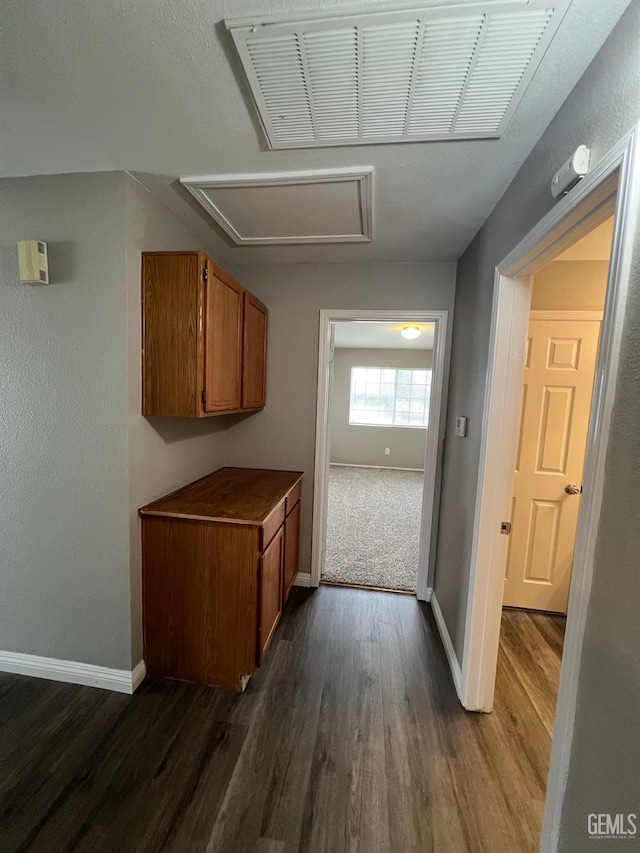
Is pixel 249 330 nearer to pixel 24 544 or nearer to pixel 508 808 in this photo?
pixel 24 544

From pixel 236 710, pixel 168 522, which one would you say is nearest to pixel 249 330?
pixel 168 522

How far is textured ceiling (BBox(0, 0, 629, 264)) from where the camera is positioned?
85 centimetres

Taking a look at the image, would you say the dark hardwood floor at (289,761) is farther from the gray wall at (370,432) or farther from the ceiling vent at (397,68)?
the gray wall at (370,432)

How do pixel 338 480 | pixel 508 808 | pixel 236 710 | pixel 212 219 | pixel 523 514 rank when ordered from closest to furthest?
pixel 508 808 < pixel 236 710 < pixel 212 219 < pixel 523 514 < pixel 338 480

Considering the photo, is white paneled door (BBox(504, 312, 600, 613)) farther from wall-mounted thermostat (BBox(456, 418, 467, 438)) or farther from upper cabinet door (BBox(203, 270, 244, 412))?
upper cabinet door (BBox(203, 270, 244, 412))

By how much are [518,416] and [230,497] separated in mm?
1541

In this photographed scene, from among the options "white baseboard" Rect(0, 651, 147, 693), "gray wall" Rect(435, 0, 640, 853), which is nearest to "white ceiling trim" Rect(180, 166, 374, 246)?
"gray wall" Rect(435, 0, 640, 853)

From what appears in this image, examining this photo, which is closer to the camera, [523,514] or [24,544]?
[24,544]

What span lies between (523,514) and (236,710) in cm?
211

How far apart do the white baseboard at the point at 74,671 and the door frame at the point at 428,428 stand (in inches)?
51.1

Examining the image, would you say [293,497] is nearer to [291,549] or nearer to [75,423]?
Answer: [291,549]

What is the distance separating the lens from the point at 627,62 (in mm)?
767

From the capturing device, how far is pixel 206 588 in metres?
1.64

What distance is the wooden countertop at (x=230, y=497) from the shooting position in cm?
162
